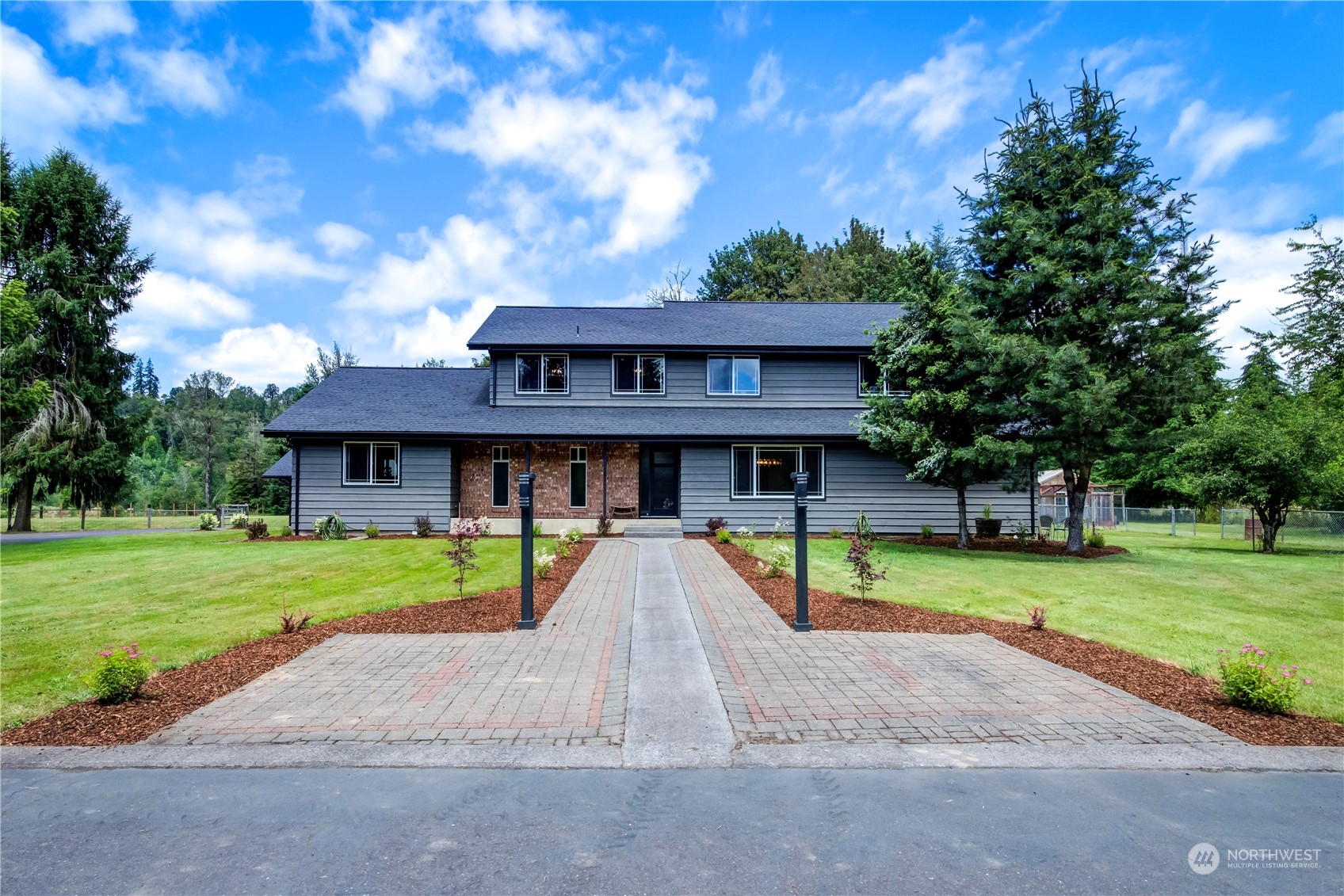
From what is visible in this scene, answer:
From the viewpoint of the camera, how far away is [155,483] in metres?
53.2

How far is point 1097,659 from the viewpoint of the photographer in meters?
6.00

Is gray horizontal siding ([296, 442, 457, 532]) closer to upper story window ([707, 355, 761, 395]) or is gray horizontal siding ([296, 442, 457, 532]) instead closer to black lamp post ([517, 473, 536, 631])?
upper story window ([707, 355, 761, 395])

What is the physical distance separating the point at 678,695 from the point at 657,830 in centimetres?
192

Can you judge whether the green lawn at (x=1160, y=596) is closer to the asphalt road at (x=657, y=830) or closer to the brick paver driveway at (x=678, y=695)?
the brick paver driveway at (x=678, y=695)

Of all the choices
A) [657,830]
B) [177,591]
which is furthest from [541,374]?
[657,830]

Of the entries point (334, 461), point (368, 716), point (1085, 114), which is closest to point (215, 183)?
point (334, 461)

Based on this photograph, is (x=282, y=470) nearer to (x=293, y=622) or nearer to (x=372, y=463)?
(x=372, y=463)

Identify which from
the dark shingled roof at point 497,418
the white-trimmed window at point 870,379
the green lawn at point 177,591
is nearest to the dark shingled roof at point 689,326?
the white-trimmed window at point 870,379

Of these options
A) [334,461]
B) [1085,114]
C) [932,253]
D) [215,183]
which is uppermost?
[1085,114]

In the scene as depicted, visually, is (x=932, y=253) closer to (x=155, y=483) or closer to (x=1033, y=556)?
(x=1033, y=556)

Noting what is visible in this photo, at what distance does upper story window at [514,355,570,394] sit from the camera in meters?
20.1

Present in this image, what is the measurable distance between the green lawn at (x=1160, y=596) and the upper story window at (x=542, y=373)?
10.1m

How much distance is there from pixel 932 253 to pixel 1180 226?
230 inches

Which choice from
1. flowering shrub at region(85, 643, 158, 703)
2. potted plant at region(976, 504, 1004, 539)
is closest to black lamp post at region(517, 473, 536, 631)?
flowering shrub at region(85, 643, 158, 703)
